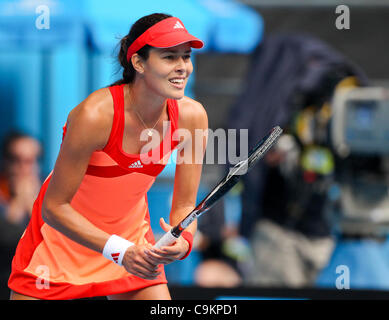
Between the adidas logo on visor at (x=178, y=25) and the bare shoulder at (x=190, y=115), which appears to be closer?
the adidas logo on visor at (x=178, y=25)

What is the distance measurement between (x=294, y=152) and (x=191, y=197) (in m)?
2.50

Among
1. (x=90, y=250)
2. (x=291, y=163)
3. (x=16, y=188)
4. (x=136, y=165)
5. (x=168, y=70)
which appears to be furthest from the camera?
(x=291, y=163)

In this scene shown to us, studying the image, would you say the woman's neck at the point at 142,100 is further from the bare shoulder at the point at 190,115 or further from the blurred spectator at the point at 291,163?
the blurred spectator at the point at 291,163

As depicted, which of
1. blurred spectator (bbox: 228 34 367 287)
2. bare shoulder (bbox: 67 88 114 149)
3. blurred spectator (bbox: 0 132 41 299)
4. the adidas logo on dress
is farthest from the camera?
blurred spectator (bbox: 228 34 367 287)

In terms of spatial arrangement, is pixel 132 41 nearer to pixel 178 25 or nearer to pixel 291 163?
pixel 178 25

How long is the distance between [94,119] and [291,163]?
2774 mm

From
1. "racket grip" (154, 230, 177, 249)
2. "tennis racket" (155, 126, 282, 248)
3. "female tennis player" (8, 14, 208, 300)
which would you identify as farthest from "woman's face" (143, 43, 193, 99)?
"racket grip" (154, 230, 177, 249)

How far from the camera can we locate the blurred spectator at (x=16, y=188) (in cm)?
425

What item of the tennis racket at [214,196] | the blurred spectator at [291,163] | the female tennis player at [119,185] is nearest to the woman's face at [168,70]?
the female tennis player at [119,185]

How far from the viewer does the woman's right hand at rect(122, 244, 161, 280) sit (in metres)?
2.04

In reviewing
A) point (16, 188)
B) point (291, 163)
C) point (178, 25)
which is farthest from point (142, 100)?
point (291, 163)

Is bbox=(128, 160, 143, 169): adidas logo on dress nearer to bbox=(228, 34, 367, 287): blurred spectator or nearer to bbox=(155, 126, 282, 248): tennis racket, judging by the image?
bbox=(155, 126, 282, 248): tennis racket

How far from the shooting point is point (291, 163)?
182 inches
